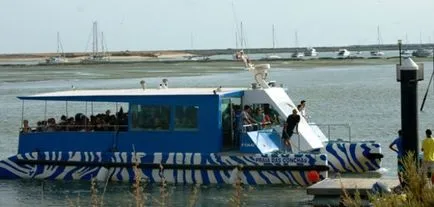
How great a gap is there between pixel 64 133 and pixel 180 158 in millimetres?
3366

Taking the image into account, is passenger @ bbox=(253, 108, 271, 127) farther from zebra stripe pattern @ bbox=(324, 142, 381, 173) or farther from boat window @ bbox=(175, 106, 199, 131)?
zebra stripe pattern @ bbox=(324, 142, 381, 173)

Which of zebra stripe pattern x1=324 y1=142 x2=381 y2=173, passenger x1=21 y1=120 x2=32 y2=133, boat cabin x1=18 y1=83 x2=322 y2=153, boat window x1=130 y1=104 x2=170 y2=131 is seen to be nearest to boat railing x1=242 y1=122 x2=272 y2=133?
boat cabin x1=18 y1=83 x2=322 y2=153

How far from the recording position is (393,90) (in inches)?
2467

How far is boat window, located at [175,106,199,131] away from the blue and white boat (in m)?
0.02

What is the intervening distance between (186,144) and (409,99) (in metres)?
8.87

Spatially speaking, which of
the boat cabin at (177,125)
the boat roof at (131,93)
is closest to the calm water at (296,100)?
the boat cabin at (177,125)

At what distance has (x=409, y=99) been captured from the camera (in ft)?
45.2

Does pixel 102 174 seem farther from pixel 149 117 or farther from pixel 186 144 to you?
pixel 186 144

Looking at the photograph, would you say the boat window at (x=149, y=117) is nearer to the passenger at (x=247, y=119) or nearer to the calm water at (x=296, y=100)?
the calm water at (x=296, y=100)

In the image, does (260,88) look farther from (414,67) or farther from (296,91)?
(296,91)

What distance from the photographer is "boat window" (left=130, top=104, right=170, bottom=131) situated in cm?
2219

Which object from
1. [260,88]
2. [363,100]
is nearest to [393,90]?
[363,100]

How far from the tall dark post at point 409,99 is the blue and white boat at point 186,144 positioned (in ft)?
21.8

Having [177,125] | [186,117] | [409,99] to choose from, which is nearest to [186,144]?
[177,125]
